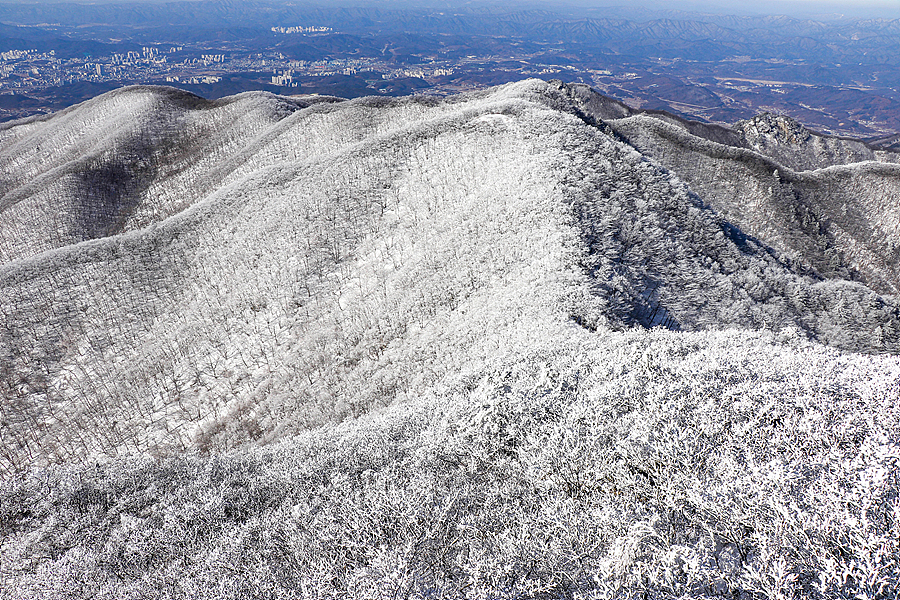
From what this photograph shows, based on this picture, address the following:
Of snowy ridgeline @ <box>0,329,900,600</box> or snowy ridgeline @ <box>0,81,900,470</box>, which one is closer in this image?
snowy ridgeline @ <box>0,329,900,600</box>

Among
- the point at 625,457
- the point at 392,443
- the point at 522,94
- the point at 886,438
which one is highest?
the point at 522,94

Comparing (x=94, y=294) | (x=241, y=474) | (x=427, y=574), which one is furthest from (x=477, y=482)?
(x=94, y=294)

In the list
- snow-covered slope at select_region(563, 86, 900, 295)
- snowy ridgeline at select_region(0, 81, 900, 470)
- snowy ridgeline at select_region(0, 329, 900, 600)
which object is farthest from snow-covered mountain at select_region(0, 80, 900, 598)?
snow-covered slope at select_region(563, 86, 900, 295)

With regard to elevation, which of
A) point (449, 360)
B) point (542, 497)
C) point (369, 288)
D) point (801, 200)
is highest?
point (801, 200)

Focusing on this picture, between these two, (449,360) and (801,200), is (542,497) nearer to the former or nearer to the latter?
(449,360)

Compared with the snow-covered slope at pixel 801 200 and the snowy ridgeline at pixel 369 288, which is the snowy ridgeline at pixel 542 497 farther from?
the snow-covered slope at pixel 801 200

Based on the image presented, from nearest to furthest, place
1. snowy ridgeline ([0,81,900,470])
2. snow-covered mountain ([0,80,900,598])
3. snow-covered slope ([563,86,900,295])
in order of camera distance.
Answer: snow-covered mountain ([0,80,900,598])
snowy ridgeline ([0,81,900,470])
snow-covered slope ([563,86,900,295])

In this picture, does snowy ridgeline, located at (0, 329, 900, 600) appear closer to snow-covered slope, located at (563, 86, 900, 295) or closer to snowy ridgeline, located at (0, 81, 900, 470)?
snowy ridgeline, located at (0, 81, 900, 470)

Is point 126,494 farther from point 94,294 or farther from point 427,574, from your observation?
point 94,294

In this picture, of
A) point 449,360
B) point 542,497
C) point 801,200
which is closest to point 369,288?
point 449,360
